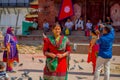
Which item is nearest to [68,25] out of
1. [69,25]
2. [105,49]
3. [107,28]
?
[69,25]

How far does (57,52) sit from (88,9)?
2139 cm

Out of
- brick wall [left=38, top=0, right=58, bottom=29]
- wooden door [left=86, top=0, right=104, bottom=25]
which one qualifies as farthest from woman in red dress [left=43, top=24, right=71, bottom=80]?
brick wall [left=38, top=0, right=58, bottom=29]

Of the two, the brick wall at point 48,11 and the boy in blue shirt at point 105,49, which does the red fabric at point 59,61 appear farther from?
the brick wall at point 48,11

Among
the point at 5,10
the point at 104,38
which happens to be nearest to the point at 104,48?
the point at 104,38

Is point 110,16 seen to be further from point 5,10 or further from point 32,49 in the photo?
point 5,10

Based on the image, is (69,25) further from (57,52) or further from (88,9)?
(57,52)

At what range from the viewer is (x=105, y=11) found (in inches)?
1095

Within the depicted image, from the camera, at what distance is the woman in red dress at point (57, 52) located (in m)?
7.18

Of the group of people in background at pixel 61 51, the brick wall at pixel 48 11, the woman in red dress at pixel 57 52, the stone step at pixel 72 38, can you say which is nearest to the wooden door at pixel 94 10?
the brick wall at pixel 48 11

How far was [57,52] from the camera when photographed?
722cm

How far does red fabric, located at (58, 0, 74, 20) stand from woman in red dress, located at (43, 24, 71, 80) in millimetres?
21088

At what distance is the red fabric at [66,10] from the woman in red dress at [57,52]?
69.2ft

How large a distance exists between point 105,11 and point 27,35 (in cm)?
605

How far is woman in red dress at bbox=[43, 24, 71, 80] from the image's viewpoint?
23.6 ft
